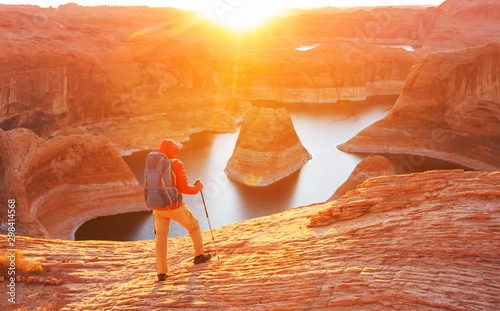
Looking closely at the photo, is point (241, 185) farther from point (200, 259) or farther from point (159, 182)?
point (159, 182)

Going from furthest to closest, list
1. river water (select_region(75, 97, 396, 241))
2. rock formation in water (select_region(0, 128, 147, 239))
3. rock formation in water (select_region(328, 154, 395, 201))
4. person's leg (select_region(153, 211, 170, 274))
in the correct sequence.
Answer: rock formation in water (select_region(328, 154, 395, 201)) → river water (select_region(75, 97, 396, 241)) → rock formation in water (select_region(0, 128, 147, 239)) → person's leg (select_region(153, 211, 170, 274))

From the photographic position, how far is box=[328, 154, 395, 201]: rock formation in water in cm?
2253

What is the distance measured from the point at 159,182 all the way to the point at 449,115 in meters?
36.5

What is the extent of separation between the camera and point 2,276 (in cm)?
700

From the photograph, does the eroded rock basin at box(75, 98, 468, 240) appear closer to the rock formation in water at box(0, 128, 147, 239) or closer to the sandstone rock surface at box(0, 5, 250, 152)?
the rock formation in water at box(0, 128, 147, 239)

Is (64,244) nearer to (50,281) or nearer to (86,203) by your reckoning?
(50,281)

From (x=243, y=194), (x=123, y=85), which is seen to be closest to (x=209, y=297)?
(x=243, y=194)

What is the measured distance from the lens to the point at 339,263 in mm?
6254

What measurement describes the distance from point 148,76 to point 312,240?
39765mm

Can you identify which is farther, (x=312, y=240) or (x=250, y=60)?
(x=250, y=60)

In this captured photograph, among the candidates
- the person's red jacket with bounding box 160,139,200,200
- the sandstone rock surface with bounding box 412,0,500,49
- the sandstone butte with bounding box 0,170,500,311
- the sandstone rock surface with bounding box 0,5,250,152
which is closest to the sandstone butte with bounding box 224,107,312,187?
the sandstone rock surface with bounding box 0,5,250,152

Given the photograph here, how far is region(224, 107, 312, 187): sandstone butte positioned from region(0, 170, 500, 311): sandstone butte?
2017 cm

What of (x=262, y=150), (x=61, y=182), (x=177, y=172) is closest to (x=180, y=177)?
(x=177, y=172)

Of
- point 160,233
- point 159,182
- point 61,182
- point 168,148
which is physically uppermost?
point 61,182
